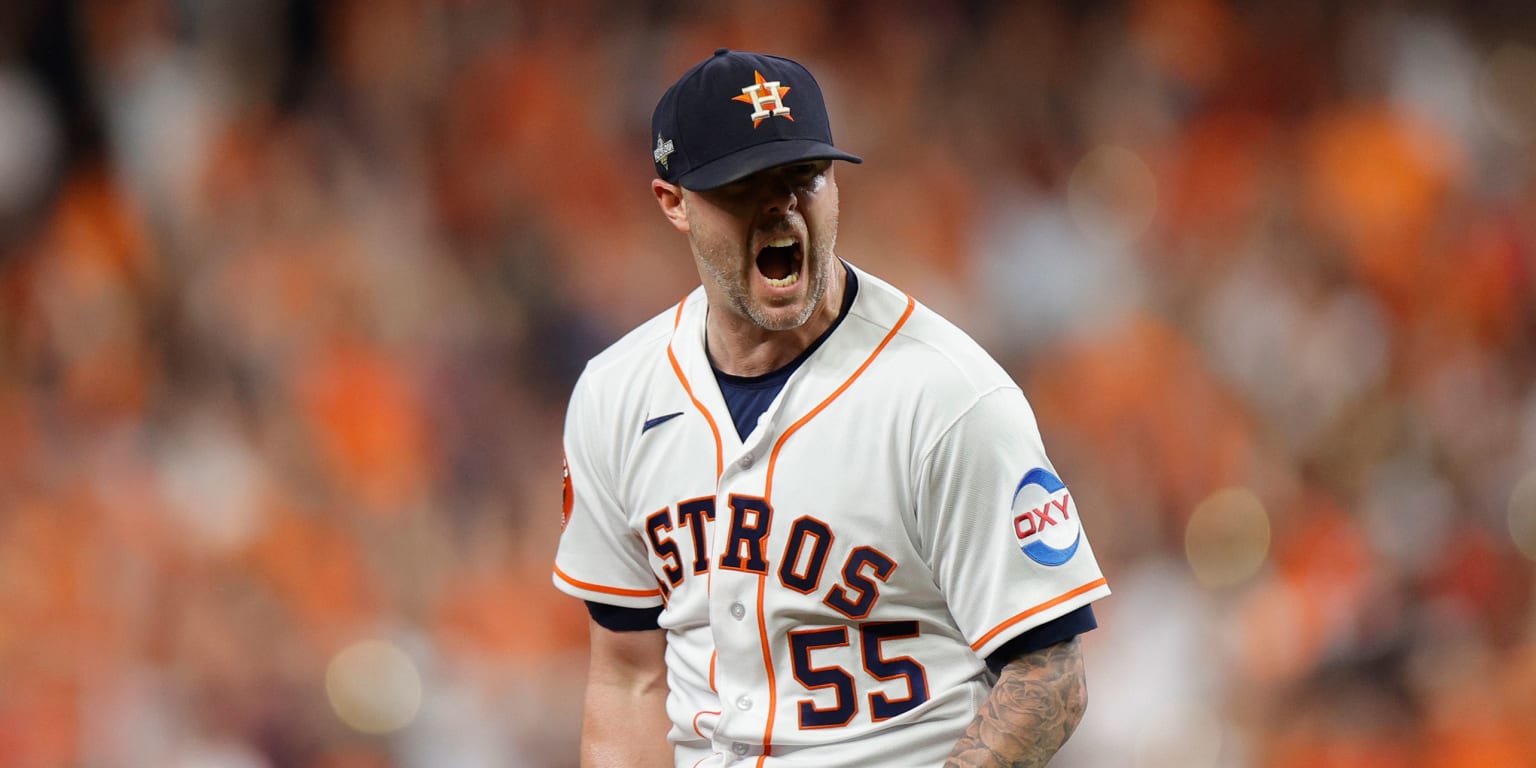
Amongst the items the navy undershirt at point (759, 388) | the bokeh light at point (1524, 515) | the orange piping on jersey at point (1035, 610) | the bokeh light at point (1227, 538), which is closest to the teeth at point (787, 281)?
the navy undershirt at point (759, 388)

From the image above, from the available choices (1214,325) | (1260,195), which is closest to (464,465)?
(1214,325)

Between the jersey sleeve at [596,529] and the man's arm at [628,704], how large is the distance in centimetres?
6

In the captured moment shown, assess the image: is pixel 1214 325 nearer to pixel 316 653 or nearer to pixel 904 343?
pixel 316 653

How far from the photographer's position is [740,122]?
1646 millimetres

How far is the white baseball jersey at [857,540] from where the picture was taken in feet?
5.21

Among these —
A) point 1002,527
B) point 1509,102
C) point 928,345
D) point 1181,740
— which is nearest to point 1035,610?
point 1002,527

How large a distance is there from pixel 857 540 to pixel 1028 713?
0.84 ft

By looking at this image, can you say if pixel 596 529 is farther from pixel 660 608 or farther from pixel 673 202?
pixel 673 202

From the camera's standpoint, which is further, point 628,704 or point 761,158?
point 628,704

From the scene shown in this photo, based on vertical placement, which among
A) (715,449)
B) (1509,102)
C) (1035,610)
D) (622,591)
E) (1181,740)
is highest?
(1509,102)

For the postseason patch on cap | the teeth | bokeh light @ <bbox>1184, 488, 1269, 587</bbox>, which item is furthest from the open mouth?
bokeh light @ <bbox>1184, 488, 1269, 587</bbox>

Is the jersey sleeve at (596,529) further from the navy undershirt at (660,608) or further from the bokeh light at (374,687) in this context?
the bokeh light at (374,687)

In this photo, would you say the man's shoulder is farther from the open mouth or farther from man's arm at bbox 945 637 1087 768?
man's arm at bbox 945 637 1087 768

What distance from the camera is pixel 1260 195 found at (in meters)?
4.77
